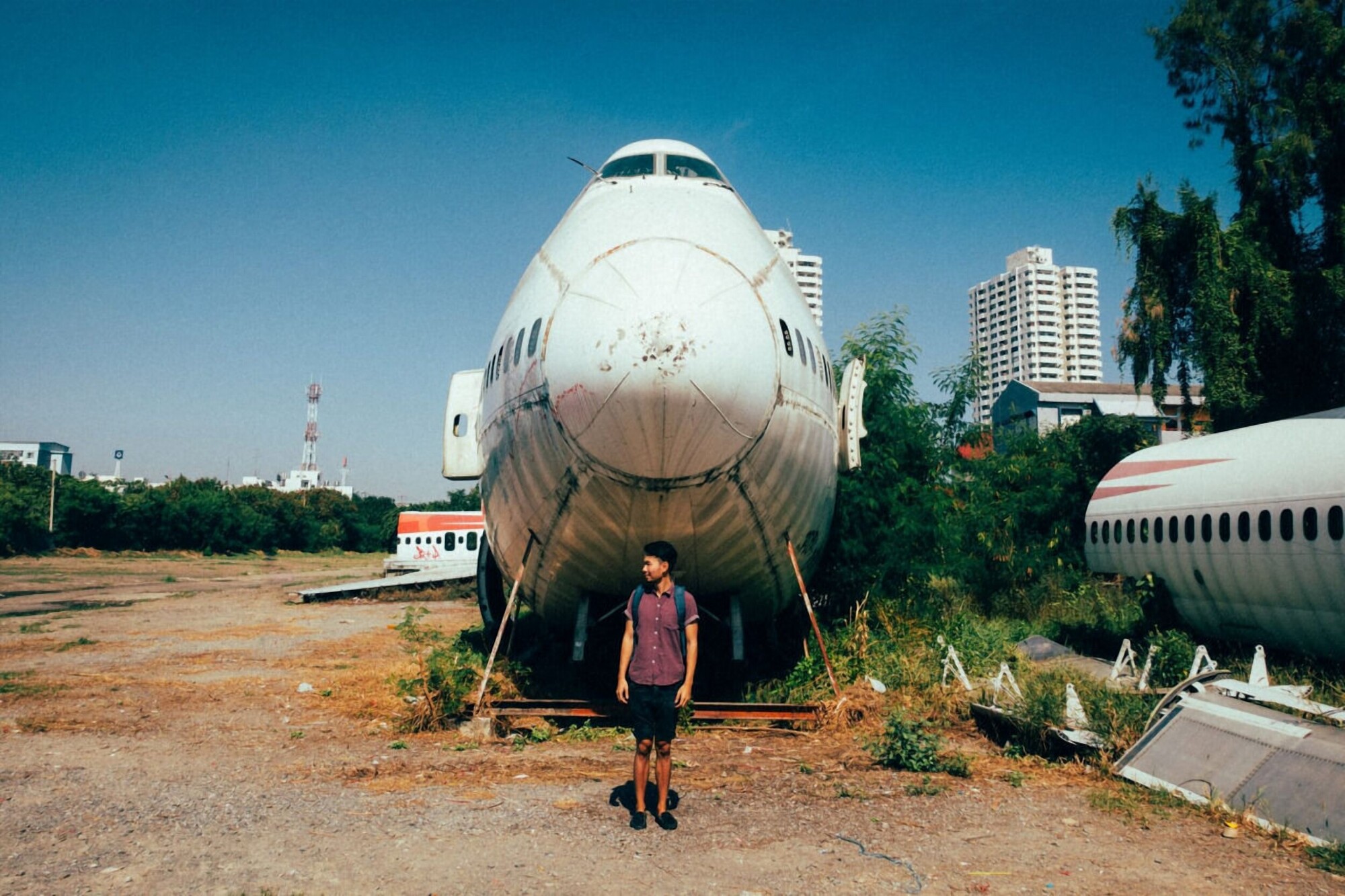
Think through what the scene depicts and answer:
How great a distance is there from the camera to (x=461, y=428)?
9.48 metres

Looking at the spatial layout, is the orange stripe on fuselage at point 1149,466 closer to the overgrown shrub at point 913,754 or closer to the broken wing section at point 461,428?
the overgrown shrub at point 913,754

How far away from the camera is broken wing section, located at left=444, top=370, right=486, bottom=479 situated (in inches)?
362

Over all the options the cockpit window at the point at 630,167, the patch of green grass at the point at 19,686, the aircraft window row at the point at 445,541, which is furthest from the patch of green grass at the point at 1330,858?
the aircraft window row at the point at 445,541

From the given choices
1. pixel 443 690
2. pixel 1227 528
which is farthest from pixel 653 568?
pixel 1227 528

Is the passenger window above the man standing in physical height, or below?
above

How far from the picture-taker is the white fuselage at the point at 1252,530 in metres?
8.79

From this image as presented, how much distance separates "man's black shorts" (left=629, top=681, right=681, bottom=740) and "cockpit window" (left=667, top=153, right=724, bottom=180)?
4.90 m

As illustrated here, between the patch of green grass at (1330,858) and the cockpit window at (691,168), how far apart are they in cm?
670

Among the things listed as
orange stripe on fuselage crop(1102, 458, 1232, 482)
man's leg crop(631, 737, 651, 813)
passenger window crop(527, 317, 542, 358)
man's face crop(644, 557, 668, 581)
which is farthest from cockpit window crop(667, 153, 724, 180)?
orange stripe on fuselage crop(1102, 458, 1232, 482)

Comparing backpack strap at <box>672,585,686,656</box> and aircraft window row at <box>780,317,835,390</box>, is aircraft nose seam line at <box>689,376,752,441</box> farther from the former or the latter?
backpack strap at <box>672,585,686,656</box>

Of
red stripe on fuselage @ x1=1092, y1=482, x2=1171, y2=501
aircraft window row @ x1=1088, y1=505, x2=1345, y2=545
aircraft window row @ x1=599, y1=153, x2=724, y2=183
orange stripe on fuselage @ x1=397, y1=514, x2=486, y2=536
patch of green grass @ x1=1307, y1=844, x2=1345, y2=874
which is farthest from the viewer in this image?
orange stripe on fuselage @ x1=397, y1=514, x2=486, y2=536

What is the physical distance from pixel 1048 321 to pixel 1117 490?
150075mm

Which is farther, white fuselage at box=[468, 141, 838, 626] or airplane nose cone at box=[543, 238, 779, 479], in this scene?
white fuselage at box=[468, 141, 838, 626]

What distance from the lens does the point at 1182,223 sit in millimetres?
20906
